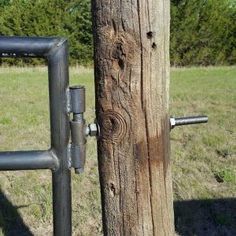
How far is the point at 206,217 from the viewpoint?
3.85 meters

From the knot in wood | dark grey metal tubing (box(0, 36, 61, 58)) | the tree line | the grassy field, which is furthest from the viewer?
the tree line

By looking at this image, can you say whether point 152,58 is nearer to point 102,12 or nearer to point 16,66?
point 102,12

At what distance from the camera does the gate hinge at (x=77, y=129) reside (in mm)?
1478

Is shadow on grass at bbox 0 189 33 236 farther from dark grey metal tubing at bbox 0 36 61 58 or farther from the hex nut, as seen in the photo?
dark grey metal tubing at bbox 0 36 61 58

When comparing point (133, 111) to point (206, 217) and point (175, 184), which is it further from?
point (175, 184)

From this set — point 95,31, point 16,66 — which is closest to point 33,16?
point 16,66

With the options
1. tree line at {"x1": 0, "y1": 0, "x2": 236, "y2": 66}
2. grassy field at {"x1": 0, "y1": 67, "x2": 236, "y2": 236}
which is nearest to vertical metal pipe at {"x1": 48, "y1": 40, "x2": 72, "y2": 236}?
grassy field at {"x1": 0, "y1": 67, "x2": 236, "y2": 236}

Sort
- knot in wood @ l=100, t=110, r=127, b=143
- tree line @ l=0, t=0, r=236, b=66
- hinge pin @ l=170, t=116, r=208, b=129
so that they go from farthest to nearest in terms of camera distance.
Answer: tree line @ l=0, t=0, r=236, b=66, hinge pin @ l=170, t=116, r=208, b=129, knot in wood @ l=100, t=110, r=127, b=143

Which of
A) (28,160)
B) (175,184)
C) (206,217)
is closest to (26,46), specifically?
(28,160)

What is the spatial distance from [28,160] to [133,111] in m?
0.36

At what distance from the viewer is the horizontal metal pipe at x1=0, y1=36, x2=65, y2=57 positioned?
1.42m

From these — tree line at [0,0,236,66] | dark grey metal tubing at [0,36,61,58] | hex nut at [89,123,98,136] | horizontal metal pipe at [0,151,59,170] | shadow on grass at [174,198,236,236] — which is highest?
tree line at [0,0,236,66]

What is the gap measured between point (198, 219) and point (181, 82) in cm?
1012

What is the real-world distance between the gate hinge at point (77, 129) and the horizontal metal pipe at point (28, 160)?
6 cm
